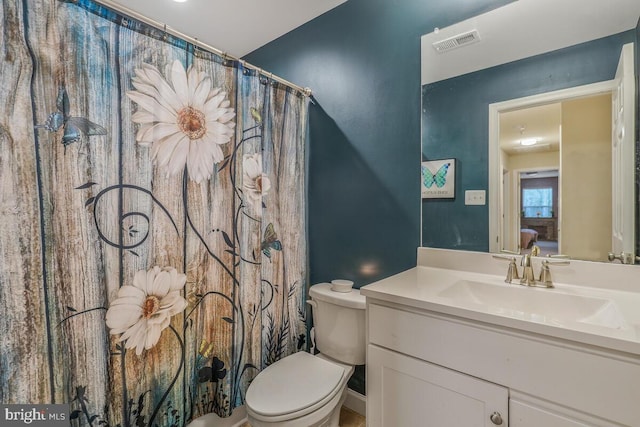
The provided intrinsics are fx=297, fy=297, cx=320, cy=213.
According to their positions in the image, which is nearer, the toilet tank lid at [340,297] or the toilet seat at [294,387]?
the toilet seat at [294,387]

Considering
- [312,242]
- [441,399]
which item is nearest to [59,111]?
[312,242]

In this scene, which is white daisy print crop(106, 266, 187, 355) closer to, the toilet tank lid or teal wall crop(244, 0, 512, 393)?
the toilet tank lid

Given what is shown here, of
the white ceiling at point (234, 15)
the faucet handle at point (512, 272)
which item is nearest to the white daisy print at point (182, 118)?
the white ceiling at point (234, 15)

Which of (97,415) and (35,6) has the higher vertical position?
(35,6)

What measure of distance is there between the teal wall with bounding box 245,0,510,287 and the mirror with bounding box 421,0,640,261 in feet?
0.30

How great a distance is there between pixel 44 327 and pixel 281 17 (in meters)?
2.01

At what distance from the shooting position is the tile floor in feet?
5.27

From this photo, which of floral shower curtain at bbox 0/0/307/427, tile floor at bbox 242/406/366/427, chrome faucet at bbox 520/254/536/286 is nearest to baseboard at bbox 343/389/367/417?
tile floor at bbox 242/406/366/427

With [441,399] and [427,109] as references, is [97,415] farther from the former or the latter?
[427,109]

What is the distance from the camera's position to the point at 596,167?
111 centimetres

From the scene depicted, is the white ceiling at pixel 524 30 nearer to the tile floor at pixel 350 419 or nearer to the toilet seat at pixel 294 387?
the toilet seat at pixel 294 387

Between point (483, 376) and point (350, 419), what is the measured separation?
1.06 meters

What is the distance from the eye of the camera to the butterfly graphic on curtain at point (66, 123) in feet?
Answer: 3.19

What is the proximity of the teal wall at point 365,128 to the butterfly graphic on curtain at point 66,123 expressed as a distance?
122cm
